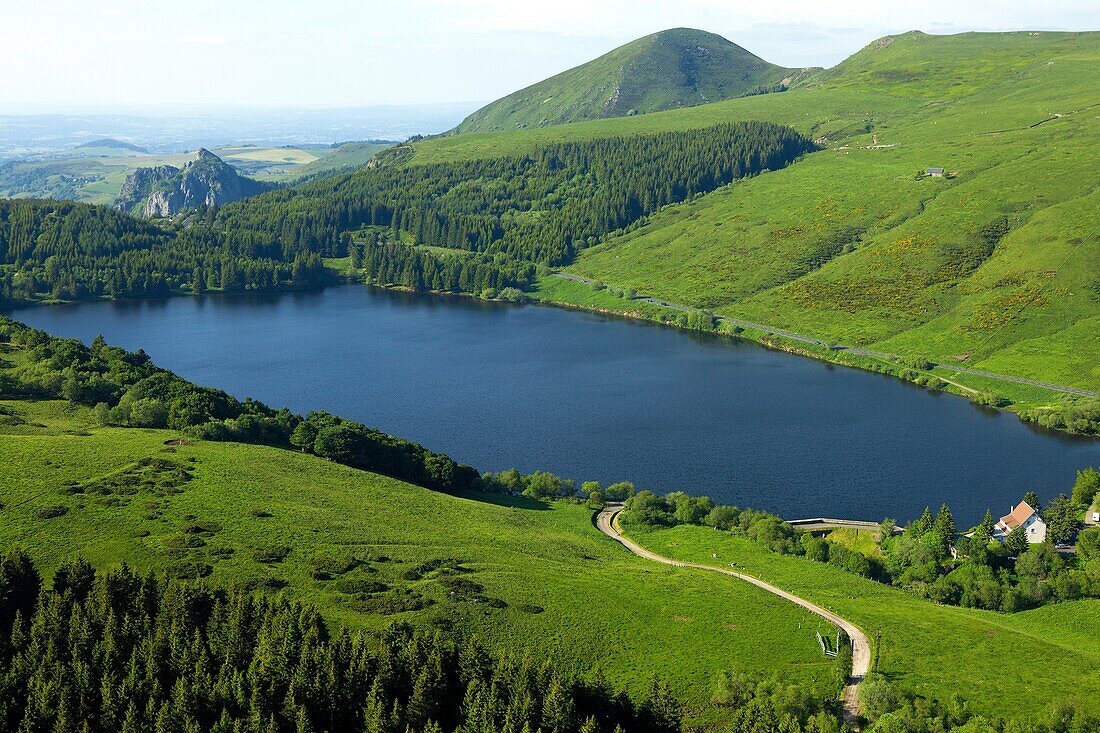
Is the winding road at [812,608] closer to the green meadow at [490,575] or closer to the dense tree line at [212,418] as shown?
the green meadow at [490,575]

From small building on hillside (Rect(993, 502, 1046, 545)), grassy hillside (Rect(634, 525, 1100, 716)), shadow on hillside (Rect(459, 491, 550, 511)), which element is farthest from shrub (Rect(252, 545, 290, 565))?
small building on hillside (Rect(993, 502, 1046, 545))

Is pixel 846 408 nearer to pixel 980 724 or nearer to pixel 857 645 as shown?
pixel 857 645

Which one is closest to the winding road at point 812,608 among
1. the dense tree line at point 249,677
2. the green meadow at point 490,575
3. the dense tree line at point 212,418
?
the green meadow at point 490,575

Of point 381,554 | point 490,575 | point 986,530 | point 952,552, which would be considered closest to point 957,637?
point 952,552

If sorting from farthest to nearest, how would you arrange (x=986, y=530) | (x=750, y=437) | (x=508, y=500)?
1. (x=750, y=437)
2. (x=508, y=500)
3. (x=986, y=530)

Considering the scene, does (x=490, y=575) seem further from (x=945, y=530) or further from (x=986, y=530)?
(x=986, y=530)

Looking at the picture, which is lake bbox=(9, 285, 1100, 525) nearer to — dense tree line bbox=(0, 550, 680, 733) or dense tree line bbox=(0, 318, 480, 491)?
dense tree line bbox=(0, 318, 480, 491)
